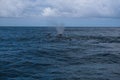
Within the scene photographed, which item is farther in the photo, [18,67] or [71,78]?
[18,67]

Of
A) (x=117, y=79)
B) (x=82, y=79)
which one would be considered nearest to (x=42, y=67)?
(x=82, y=79)

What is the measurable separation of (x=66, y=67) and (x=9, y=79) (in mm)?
5755

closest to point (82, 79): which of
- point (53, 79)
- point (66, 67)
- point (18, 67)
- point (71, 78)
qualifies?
point (71, 78)

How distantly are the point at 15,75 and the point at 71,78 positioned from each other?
4.04m

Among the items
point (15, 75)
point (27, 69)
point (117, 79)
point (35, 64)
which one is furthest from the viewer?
point (35, 64)

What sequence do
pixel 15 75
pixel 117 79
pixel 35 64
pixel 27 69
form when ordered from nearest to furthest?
pixel 117 79 → pixel 15 75 → pixel 27 69 → pixel 35 64

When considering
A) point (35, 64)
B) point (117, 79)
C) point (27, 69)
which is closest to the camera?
point (117, 79)

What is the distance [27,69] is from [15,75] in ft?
7.62

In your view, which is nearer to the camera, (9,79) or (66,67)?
(9,79)

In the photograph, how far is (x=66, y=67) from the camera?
67.7 feet

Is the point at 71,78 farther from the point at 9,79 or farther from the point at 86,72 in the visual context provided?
the point at 9,79

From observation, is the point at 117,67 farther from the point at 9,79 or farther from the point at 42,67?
the point at 9,79

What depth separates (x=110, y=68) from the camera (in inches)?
796

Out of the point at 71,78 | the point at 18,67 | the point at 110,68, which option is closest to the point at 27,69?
the point at 18,67
